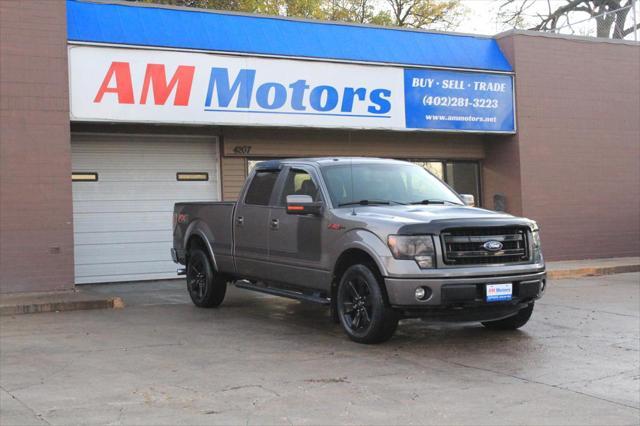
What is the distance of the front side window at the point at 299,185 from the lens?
30.3ft

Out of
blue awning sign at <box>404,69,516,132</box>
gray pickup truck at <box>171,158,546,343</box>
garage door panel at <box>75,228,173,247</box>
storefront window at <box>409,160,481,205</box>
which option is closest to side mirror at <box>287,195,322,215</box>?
gray pickup truck at <box>171,158,546,343</box>

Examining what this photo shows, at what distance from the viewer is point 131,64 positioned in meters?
13.7

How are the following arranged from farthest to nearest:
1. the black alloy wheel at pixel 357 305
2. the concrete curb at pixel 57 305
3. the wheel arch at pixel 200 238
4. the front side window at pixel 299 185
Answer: the concrete curb at pixel 57 305, the wheel arch at pixel 200 238, the front side window at pixel 299 185, the black alloy wheel at pixel 357 305

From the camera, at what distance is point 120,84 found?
13539 millimetres

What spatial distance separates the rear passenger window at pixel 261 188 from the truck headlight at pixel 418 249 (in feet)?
8.80

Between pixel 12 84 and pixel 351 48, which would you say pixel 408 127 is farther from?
pixel 12 84

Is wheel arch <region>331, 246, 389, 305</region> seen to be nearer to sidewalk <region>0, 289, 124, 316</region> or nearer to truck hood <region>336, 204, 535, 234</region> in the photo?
truck hood <region>336, 204, 535, 234</region>

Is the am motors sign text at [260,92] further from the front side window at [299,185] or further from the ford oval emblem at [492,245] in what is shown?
the ford oval emblem at [492,245]

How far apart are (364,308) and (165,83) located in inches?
295

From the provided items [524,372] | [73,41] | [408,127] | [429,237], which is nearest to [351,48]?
[408,127]

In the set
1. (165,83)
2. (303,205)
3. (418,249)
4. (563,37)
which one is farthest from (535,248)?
(563,37)

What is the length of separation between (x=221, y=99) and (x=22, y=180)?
3926 mm

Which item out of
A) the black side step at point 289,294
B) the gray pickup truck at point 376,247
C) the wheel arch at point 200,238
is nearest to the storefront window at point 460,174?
the wheel arch at point 200,238

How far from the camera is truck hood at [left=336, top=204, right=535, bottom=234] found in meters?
7.75
